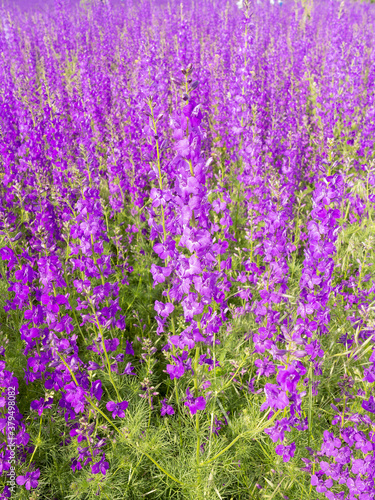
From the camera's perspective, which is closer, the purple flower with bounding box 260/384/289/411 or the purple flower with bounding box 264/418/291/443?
the purple flower with bounding box 260/384/289/411

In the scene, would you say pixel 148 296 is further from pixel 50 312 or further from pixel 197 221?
pixel 197 221

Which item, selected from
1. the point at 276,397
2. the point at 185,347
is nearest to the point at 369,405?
the point at 276,397

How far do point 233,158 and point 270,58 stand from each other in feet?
13.0

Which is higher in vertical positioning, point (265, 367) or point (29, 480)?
point (265, 367)

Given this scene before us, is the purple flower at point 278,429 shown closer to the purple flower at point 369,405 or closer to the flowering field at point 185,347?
the flowering field at point 185,347

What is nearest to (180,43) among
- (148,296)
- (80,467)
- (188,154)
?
(148,296)

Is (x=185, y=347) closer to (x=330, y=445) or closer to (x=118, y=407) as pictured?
(x=118, y=407)

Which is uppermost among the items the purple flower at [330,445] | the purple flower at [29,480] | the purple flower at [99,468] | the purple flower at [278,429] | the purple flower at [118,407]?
the purple flower at [278,429]

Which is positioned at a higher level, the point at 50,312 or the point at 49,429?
the point at 50,312

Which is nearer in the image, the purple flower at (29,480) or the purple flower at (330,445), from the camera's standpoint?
the purple flower at (330,445)

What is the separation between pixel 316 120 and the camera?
6.12m

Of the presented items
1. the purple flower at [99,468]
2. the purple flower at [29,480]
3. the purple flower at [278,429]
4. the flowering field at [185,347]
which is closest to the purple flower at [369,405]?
the flowering field at [185,347]

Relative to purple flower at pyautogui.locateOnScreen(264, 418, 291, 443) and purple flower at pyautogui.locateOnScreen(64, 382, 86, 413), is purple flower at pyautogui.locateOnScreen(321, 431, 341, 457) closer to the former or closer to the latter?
purple flower at pyautogui.locateOnScreen(264, 418, 291, 443)

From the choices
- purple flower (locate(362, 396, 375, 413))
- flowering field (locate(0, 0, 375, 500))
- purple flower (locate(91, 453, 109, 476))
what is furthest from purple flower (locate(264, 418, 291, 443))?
purple flower (locate(91, 453, 109, 476))
